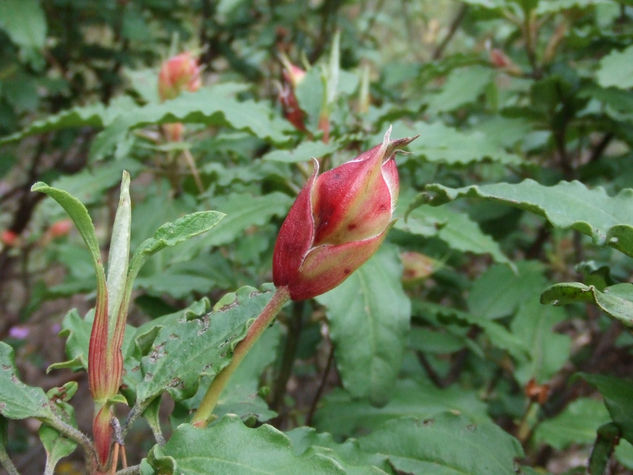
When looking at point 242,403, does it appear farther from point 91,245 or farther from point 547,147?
point 547,147

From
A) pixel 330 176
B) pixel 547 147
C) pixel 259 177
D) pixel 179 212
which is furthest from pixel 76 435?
Result: pixel 547 147

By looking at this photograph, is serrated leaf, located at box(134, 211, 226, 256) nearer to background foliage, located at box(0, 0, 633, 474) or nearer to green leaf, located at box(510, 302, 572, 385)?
background foliage, located at box(0, 0, 633, 474)

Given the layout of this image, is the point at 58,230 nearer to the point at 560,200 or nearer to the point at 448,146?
the point at 448,146

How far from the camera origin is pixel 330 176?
630 mm

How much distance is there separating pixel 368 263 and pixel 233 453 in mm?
500

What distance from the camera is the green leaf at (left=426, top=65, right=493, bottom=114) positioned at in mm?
1573

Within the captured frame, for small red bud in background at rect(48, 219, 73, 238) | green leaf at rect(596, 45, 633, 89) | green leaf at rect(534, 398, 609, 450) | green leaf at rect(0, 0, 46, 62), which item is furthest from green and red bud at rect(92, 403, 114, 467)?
small red bud in background at rect(48, 219, 73, 238)

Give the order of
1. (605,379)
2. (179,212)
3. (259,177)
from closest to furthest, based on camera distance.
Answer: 1. (605,379)
2. (259,177)
3. (179,212)

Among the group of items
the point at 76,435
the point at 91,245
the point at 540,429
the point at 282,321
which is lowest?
the point at 540,429

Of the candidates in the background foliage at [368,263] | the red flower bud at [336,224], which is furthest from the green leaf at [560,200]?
the red flower bud at [336,224]

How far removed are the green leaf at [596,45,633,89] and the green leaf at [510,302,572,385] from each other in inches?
17.9

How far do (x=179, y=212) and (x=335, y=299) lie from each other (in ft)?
2.04

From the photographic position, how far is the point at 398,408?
1.15 metres

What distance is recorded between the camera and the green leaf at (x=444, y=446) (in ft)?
2.73
